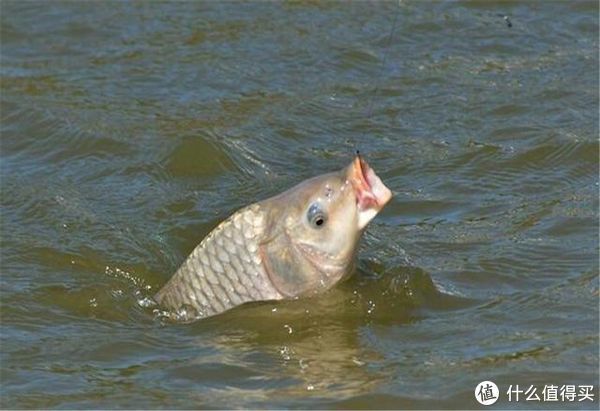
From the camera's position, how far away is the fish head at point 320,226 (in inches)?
232

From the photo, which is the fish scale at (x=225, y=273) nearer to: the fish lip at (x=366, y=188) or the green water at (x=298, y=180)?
the green water at (x=298, y=180)

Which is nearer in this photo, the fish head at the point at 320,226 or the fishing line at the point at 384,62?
the fish head at the point at 320,226

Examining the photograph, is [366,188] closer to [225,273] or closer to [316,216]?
[316,216]

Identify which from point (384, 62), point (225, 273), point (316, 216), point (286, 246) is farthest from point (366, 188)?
point (384, 62)

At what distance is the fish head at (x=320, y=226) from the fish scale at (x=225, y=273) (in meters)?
0.05

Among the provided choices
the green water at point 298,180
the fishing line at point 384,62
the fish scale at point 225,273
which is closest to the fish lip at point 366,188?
the fish scale at point 225,273

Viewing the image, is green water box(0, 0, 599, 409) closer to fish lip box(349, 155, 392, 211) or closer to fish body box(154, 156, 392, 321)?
fish body box(154, 156, 392, 321)

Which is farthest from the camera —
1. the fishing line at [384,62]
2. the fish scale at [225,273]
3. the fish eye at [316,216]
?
the fishing line at [384,62]

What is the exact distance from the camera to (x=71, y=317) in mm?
6512

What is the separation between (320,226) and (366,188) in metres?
0.24

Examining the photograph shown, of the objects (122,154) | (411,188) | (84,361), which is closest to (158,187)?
(122,154)

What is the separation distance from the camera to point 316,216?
5973 millimetres

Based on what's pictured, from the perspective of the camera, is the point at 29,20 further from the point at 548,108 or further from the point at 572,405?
the point at 572,405

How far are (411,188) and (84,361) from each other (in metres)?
2.16
